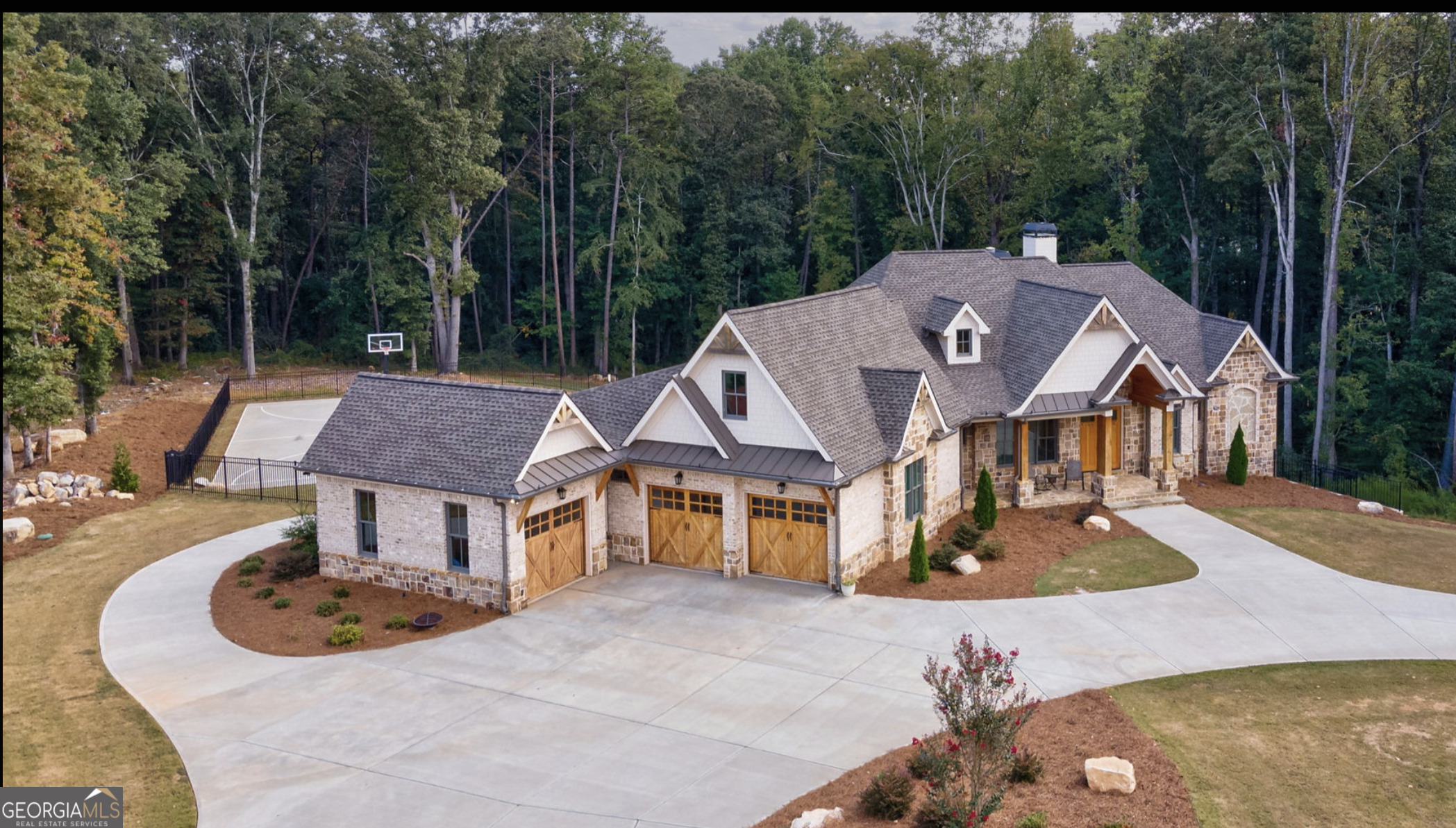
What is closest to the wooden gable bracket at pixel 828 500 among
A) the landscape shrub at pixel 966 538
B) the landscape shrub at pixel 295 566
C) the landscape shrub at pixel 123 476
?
the landscape shrub at pixel 966 538

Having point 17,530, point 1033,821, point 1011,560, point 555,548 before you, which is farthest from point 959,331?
point 17,530

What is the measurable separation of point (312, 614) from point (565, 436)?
6.42 metres

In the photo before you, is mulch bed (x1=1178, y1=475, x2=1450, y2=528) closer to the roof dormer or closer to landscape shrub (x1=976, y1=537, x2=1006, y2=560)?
the roof dormer

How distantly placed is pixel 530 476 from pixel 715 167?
42657mm

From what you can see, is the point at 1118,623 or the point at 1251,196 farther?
the point at 1251,196

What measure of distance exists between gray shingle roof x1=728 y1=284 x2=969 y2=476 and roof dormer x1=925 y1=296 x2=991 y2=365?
17.6 inches

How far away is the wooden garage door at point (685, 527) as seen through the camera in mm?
25859

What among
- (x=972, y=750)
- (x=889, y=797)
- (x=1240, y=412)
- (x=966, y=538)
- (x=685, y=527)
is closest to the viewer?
(x=972, y=750)

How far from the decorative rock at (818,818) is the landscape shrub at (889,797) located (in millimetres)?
392

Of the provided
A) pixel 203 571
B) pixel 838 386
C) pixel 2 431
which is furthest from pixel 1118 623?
pixel 2 431

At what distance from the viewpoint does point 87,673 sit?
20.4 meters

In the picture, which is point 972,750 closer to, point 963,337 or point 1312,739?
point 1312,739

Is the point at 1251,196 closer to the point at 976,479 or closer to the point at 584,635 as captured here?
the point at 976,479

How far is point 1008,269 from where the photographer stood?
36750mm
